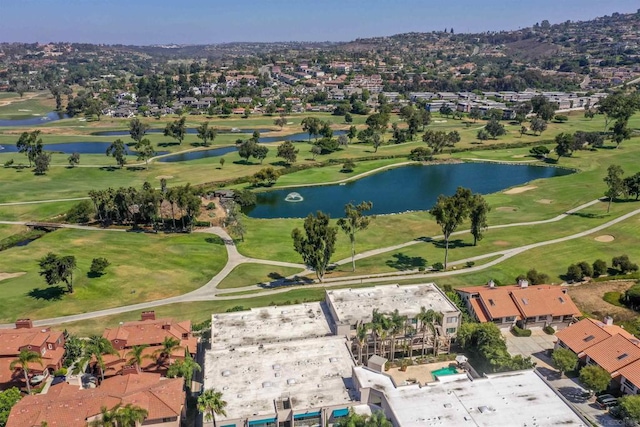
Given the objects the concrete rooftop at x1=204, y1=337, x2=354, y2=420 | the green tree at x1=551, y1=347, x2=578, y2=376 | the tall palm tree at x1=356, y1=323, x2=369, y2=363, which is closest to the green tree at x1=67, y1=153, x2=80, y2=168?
the concrete rooftop at x1=204, y1=337, x2=354, y2=420

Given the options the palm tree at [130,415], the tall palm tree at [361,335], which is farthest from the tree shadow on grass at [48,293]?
the tall palm tree at [361,335]

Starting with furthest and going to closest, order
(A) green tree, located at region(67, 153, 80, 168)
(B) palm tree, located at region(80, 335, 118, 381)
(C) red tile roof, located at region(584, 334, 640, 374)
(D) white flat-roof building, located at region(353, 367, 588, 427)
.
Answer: (A) green tree, located at region(67, 153, 80, 168), (C) red tile roof, located at region(584, 334, 640, 374), (B) palm tree, located at region(80, 335, 118, 381), (D) white flat-roof building, located at region(353, 367, 588, 427)

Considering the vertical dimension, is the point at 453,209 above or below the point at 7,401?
above

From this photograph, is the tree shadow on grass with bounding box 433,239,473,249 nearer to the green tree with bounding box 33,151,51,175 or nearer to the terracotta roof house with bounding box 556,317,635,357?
the terracotta roof house with bounding box 556,317,635,357

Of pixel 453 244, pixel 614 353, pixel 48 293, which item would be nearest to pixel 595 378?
pixel 614 353

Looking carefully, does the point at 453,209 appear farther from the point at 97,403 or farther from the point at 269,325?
the point at 97,403

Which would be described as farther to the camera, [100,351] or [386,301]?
[386,301]

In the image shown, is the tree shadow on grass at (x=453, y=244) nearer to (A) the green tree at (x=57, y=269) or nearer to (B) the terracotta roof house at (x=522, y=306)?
(B) the terracotta roof house at (x=522, y=306)
